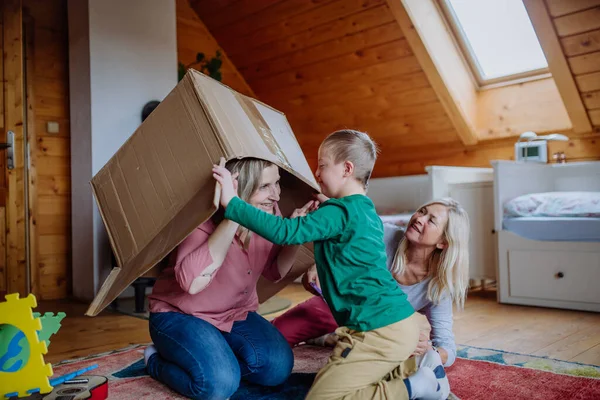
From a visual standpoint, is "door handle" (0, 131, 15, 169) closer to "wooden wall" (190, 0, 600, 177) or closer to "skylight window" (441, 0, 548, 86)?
"wooden wall" (190, 0, 600, 177)

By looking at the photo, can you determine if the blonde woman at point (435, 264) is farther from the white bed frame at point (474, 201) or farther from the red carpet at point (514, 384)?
the white bed frame at point (474, 201)

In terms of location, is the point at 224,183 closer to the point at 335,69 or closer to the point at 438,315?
the point at 438,315

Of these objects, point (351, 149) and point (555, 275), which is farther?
point (555, 275)

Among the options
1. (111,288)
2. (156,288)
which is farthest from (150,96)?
(111,288)

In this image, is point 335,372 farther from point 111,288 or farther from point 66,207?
point 66,207

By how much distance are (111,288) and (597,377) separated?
1282mm

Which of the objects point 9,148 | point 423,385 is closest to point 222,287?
point 423,385

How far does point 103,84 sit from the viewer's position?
9.34 ft

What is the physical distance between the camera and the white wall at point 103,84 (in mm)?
2838

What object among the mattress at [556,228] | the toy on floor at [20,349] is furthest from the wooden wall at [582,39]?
the toy on floor at [20,349]

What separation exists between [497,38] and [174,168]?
2.66 meters

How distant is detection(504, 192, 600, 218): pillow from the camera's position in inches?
93.7

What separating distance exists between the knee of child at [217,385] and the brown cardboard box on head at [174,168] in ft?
1.00

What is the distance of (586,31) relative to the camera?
8.32 ft
